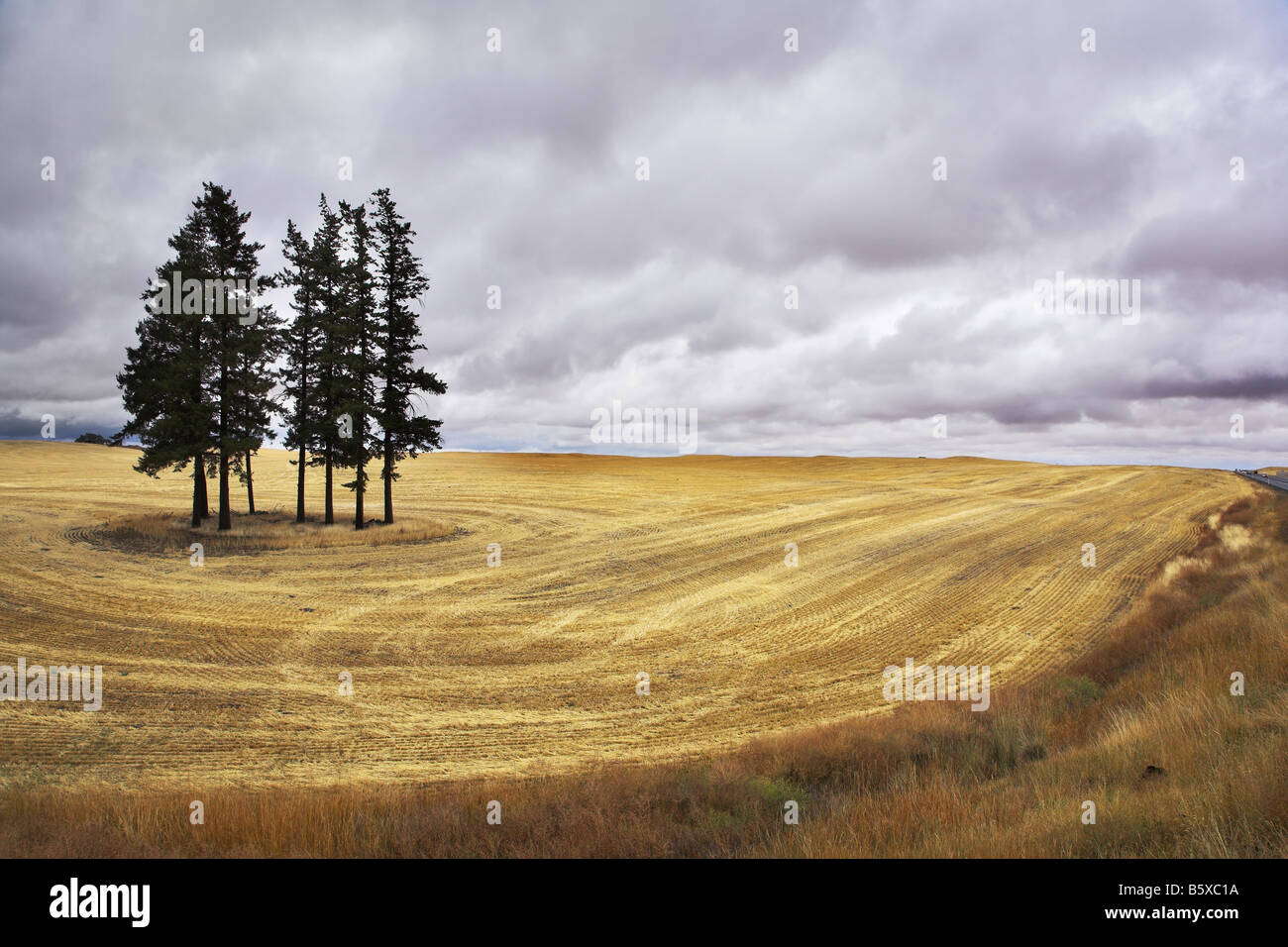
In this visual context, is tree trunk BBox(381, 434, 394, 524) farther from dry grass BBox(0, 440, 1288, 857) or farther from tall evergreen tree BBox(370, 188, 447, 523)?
dry grass BBox(0, 440, 1288, 857)

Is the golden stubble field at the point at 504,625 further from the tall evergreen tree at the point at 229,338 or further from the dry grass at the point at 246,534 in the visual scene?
the tall evergreen tree at the point at 229,338

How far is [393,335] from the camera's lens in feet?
101

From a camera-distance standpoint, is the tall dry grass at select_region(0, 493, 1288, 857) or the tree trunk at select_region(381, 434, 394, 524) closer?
the tall dry grass at select_region(0, 493, 1288, 857)

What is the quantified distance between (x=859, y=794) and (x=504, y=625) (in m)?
10.7

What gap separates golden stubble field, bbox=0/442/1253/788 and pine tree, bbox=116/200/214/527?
377cm

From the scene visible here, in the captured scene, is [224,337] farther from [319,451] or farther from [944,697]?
[944,697]

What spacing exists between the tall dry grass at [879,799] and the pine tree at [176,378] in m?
23.5

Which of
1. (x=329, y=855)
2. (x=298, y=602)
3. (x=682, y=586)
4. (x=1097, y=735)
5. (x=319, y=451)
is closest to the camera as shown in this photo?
(x=329, y=855)

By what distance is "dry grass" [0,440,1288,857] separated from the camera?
197 inches

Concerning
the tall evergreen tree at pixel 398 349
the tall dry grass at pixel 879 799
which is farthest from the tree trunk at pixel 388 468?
the tall dry grass at pixel 879 799

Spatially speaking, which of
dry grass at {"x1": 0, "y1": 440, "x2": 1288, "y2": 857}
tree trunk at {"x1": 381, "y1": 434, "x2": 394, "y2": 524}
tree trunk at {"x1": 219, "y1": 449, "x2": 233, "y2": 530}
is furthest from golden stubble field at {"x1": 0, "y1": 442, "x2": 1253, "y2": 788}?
tree trunk at {"x1": 381, "y1": 434, "x2": 394, "y2": 524}
